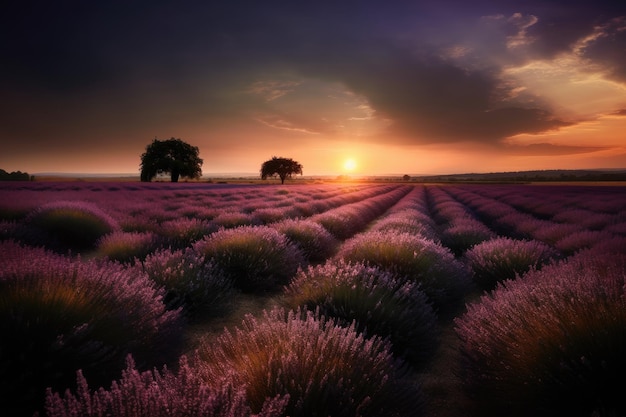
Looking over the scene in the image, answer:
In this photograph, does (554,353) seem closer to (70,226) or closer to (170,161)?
(70,226)

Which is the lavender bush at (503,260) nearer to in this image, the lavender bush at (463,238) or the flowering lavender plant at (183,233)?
the lavender bush at (463,238)

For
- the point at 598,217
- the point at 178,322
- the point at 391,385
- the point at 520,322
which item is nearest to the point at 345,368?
the point at 391,385

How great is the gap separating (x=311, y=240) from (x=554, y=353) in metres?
5.76

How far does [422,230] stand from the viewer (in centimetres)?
826

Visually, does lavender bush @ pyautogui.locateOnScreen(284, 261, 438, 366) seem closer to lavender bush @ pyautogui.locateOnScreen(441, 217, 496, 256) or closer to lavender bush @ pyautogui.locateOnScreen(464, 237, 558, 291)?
lavender bush @ pyautogui.locateOnScreen(464, 237, 558, 291)

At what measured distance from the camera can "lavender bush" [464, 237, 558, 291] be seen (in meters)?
5.27

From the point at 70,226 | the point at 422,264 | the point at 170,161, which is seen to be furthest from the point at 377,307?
the point at 170,161

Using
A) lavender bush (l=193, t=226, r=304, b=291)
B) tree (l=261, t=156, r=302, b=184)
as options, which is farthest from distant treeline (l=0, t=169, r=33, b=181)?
lavender bush (l=193, t=226, r=304, b=291)

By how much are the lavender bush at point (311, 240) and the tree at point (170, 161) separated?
47511 millimetres

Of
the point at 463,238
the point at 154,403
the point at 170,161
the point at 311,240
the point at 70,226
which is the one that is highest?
the point at 170,161

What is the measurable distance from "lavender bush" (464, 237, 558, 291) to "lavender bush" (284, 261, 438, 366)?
2.31 meters

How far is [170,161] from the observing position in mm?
51094

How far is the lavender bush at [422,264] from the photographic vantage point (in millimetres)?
4551

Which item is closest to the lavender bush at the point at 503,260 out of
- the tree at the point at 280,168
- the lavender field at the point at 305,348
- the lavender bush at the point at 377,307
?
the lavender field at the point at 305,348
